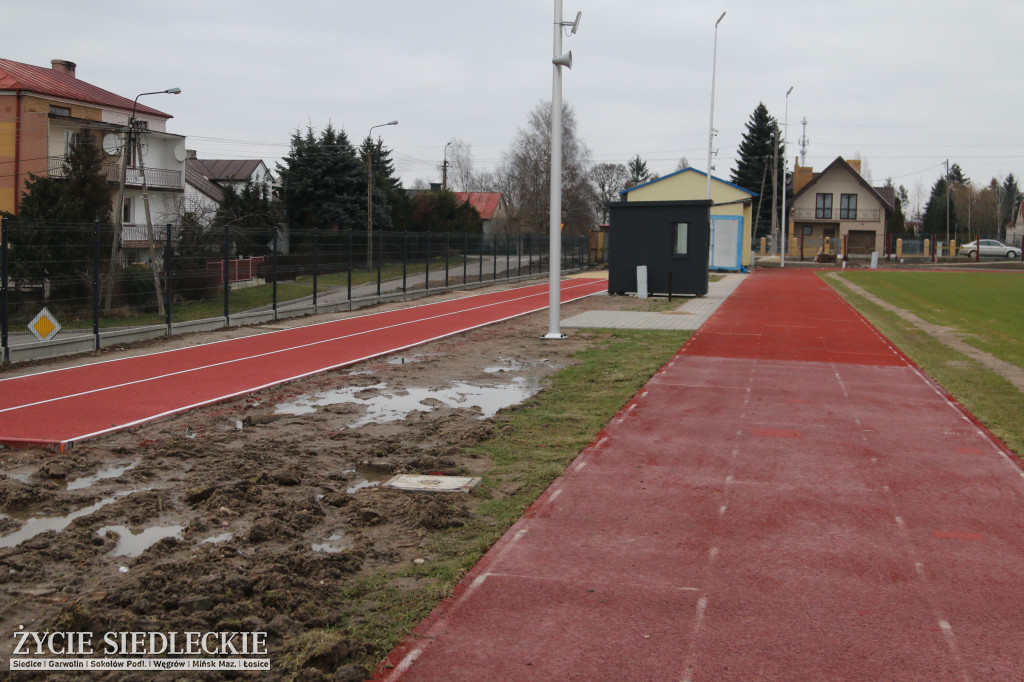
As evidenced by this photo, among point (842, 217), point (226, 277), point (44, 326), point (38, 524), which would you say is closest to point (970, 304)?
point (226, 277)

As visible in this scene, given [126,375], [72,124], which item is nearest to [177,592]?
[126,375]

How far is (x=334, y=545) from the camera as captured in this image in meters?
5.88

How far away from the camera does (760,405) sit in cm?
1094

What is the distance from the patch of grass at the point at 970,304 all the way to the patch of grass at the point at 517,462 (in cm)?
748

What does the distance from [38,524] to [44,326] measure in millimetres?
9168

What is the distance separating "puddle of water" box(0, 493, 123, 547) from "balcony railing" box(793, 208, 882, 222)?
277 ft

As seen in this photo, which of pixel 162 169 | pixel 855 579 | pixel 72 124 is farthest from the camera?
pixel 162 169

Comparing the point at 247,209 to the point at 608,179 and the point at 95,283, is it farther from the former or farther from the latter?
the point at 608,179

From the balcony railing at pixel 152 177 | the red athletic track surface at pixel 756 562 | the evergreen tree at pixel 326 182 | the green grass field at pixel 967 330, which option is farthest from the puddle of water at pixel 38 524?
the evergreen tree at pixel 326 182

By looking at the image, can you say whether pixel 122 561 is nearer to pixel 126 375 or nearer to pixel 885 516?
pixel 885 516

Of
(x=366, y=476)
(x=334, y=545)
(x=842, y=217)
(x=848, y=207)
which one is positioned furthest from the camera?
(x=842, y=217)

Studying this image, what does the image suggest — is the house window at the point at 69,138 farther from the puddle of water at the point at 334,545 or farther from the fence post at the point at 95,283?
the puddle of water at the point at 334,545

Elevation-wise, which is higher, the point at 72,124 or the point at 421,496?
the point at 72,124

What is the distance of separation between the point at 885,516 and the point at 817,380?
651cm
